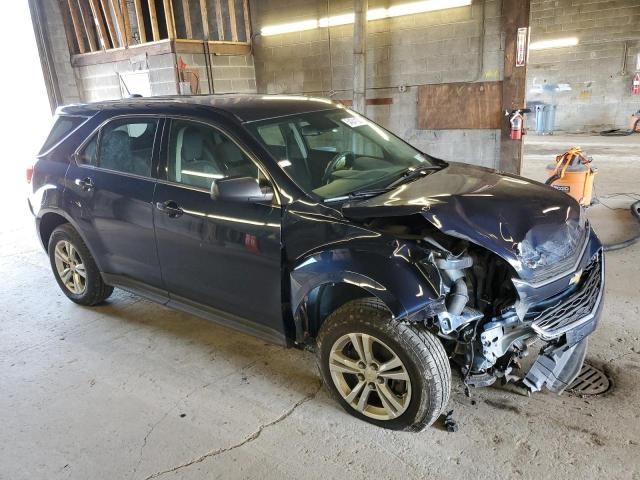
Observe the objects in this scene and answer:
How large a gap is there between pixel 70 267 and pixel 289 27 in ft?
18.7

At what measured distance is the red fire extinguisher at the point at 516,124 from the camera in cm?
624

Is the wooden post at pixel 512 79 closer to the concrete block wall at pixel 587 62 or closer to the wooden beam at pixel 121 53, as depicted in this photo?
the wooden beam at pixel 121 53

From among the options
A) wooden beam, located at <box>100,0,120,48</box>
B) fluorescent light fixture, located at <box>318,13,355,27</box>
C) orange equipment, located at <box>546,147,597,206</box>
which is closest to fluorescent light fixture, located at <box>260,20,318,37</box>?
fluorescent light fixture, located at <box>318,13,355,27</box>

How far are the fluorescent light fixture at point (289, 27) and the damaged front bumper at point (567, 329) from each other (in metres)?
6.37

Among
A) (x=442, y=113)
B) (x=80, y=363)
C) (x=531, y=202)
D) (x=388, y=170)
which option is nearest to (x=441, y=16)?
(x=442, y=113)

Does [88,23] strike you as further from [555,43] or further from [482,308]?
[555,43]

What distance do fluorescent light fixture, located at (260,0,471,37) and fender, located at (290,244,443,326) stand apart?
5.44 m

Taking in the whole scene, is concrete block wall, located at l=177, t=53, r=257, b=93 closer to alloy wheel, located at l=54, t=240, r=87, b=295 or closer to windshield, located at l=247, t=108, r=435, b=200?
alloy wheel, located at l=54, t=240, r=87, b=295

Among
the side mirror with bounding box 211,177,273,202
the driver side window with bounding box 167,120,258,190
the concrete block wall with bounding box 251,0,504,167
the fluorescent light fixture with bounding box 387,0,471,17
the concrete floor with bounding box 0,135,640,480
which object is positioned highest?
the fluorescent light fixture with bounding box 387,0,471,17

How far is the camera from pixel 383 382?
2377 mm

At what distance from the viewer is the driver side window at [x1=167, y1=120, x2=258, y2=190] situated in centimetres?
272

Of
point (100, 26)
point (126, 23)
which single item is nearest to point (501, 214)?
point (126, 23)

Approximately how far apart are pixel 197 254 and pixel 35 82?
862cm

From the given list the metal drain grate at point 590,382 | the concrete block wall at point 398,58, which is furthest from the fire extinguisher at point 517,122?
the metal drain grate at point 590,382
